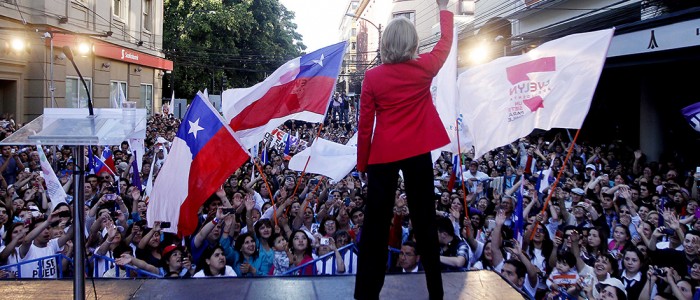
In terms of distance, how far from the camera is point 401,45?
10.6 feet

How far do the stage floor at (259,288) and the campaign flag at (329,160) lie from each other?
358 cm

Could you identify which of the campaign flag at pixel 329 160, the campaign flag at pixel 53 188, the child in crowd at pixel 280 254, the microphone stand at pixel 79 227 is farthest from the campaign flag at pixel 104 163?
the microphone stand at pixel 79 227

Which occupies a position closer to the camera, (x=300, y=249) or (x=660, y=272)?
(x=660, y=272)

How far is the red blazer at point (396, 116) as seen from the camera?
325 centimetres

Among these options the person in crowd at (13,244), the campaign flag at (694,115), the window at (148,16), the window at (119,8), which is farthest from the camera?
the window at (148,16)

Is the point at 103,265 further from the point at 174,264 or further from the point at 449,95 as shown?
the point at 449,95

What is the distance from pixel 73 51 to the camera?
16.7 metres

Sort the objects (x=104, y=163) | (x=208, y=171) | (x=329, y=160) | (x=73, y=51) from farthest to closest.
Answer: (x=73, y=51) → (x=104, y=163) → (x=329, y=160) → (x=208, y=171)

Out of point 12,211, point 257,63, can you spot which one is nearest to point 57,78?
point 12,211

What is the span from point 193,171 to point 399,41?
135 inches

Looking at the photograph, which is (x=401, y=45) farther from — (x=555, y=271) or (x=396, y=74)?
(x=555, y=271)

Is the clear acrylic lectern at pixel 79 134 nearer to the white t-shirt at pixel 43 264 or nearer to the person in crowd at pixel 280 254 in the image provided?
the white t-shirt at pixel 43 264

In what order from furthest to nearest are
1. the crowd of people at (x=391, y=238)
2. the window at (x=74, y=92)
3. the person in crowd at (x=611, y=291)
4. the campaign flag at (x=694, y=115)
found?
the window at (x=74, y=92)
the campaign flag at (x=694, y=115)
the crowd of people at (x=391, y=238)
the person in crowd at (x=611, y=291)

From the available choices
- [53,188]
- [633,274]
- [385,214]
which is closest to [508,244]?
[633,274]
